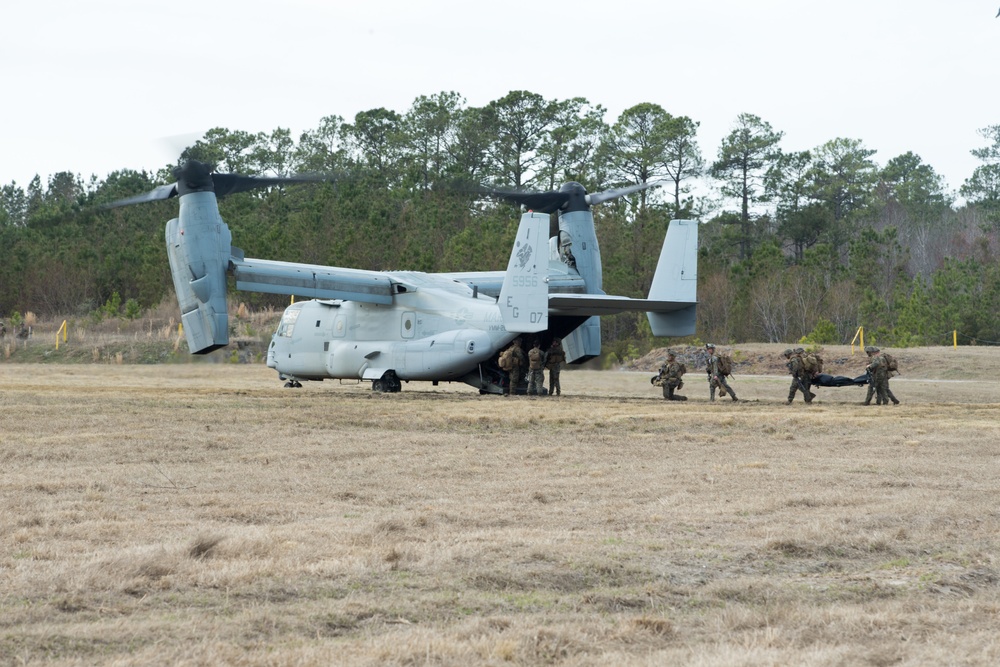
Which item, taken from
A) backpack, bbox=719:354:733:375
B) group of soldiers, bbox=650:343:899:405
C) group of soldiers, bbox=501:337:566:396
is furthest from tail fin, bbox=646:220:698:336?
group of soldiers, bbox=501:337:566:396

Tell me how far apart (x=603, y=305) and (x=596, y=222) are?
2866 cm

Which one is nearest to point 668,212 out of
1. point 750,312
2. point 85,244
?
point 750,312

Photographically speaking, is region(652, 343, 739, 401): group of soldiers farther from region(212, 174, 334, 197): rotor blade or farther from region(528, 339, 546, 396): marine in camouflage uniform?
region(212, 174, 334, 197): rotor blade

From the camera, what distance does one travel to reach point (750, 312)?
51438mm

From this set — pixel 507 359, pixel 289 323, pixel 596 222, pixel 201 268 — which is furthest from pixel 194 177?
pixel 596 222

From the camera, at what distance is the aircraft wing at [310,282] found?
27.1m

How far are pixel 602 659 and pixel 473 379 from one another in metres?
22.3

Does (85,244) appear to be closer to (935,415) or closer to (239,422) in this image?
(239,422)

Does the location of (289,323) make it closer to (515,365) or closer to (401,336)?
(401,336)

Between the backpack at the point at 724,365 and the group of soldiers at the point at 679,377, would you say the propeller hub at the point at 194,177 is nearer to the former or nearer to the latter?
the group of soldiers at the point at 679,377

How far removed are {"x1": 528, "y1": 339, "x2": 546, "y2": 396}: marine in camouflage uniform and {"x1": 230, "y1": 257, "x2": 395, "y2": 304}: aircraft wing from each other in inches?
162

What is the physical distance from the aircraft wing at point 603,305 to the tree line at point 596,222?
4.43 meters

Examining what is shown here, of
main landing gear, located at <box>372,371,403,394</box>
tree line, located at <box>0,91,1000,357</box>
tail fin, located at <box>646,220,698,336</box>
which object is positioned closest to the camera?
tail fin, located at <box>646,220,698,336</box>

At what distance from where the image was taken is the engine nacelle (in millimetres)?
26188
